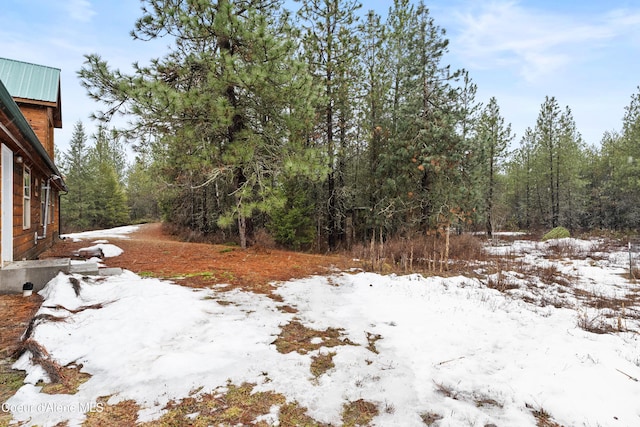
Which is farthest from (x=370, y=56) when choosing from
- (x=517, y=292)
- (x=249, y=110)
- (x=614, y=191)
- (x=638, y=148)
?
(x=614, y=191)

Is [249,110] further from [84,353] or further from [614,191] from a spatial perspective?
[614,191]

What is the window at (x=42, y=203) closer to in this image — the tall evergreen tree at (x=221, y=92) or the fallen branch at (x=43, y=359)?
the tall evergreen tree at (x=221, y=92)

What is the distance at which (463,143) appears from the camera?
468 inches

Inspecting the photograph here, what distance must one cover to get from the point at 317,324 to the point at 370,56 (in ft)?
42.8

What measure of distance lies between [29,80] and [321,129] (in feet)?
30.3

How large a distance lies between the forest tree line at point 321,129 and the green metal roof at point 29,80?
1644 mm

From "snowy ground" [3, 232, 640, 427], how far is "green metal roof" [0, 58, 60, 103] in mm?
7016

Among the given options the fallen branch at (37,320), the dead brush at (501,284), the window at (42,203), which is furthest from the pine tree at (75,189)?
the dead brush at (501,284)

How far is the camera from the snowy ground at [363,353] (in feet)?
7.29

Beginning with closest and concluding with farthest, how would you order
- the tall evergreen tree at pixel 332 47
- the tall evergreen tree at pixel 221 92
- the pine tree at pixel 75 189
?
1. the tall evergreen tree at pixel 221 92
2. the tall evergreen tree at pixel 332 47
3. the pine tree at pixel 75 189

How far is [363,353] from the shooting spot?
10.2 feet

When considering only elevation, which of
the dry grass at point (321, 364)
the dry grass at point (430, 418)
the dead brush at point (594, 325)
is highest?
the dry grass at point (321, 364)

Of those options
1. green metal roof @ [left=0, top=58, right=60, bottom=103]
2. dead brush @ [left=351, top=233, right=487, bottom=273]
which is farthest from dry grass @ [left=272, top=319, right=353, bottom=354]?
green metal roof @ [left=0, top=58, right=60, bottom=103]

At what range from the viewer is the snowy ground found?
7.29ft
